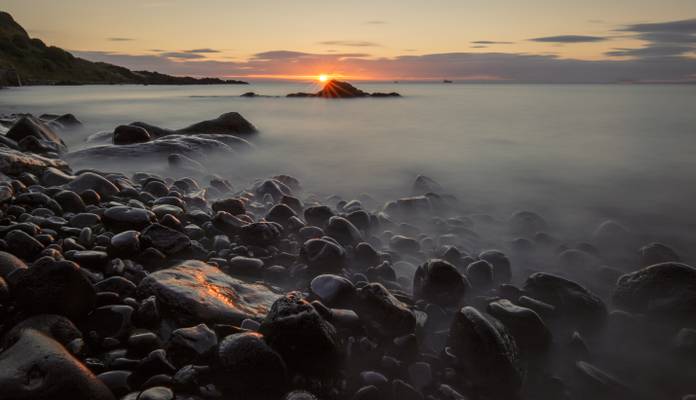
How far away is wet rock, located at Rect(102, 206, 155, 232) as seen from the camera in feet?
15.9

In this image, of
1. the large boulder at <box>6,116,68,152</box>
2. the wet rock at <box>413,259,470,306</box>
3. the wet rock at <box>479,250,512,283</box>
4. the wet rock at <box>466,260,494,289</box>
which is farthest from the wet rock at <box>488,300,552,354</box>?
the large boulder at <box>6,116,68,152</box>

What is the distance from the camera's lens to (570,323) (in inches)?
166

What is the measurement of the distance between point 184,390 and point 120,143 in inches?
473

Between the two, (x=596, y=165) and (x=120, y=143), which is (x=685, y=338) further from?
(x=120, y=143)

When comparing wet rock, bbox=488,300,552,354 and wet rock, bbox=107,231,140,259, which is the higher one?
wet rock, bbox=107,231,140,259

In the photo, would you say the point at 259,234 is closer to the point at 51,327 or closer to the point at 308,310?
the point at 308,310

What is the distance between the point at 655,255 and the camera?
599 cm

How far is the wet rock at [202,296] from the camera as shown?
10.7 ft

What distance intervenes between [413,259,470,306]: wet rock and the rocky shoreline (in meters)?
0.01

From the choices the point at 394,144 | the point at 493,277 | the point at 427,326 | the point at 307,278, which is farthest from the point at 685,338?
the point at 394,144

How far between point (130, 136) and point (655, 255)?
12.9 m

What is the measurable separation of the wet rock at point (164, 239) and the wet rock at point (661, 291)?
470 cm

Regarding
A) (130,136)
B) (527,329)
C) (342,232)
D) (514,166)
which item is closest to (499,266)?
(527,329)

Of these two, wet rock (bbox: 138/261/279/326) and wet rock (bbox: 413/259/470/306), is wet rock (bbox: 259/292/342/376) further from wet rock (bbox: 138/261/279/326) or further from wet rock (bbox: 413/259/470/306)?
wet rock (bbox: 413/259/470/306)
